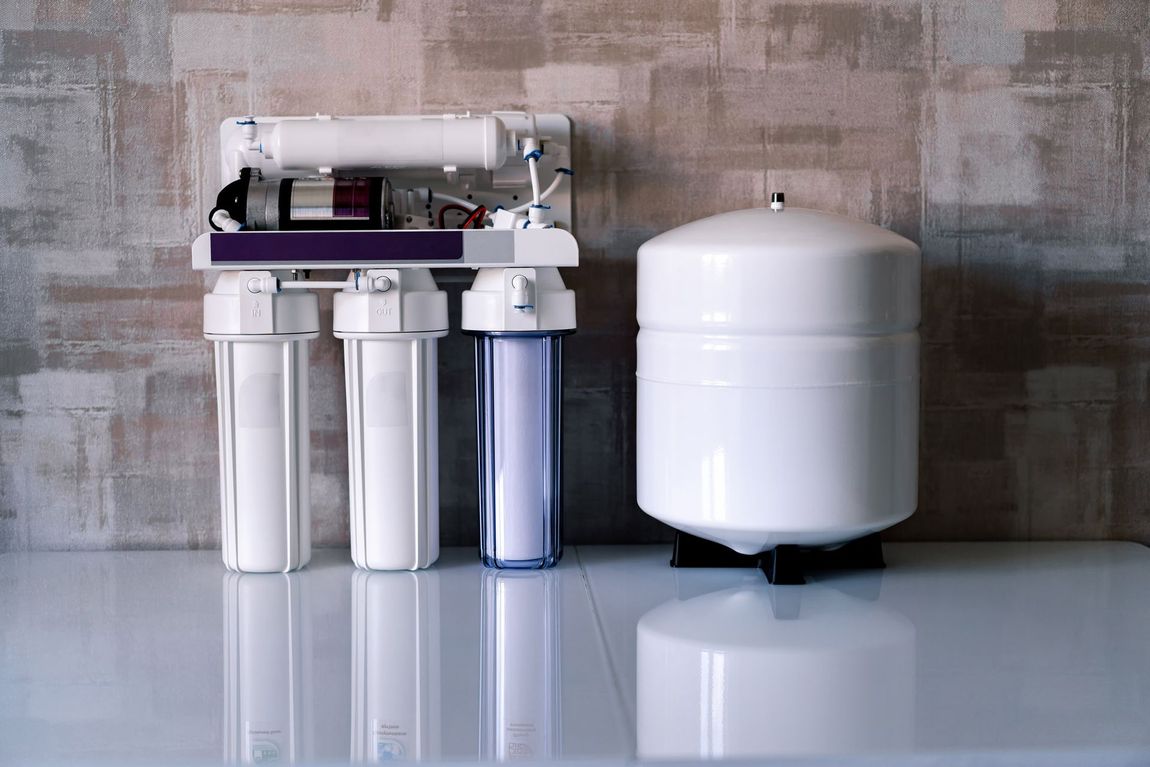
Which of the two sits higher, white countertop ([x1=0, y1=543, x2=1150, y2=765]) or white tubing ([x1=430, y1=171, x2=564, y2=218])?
white tubing ([x1=430, y1=171, x2=564, y2=218])

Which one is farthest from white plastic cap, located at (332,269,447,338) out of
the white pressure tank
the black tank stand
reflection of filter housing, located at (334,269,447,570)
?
the black tank stand

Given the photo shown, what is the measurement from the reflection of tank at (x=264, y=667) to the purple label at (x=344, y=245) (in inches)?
14.9

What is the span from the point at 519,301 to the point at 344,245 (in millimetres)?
212

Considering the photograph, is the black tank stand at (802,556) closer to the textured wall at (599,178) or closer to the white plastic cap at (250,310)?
the textured wall at (599,178)

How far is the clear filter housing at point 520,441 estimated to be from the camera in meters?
1.31

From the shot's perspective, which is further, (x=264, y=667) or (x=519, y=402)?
(x=519, y=402)

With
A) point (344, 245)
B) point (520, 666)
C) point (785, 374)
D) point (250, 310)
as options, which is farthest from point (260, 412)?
point (785, 374)

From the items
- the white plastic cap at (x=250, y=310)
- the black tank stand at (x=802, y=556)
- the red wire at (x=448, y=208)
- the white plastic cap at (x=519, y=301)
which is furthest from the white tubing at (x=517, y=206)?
the black tank stand at (x=802, y=556)

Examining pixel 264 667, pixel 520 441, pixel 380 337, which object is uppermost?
pixel 380 337

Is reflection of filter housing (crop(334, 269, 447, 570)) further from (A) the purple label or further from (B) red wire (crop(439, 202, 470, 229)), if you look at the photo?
(B) red wire (crop(439, 202, 470, 229))

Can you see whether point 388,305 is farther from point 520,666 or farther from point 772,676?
point 772,676

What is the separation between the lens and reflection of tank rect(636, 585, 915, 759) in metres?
0.84

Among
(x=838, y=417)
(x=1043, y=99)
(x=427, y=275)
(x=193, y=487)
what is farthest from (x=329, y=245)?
(x=1043, y=99)

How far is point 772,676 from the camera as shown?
975 mm
